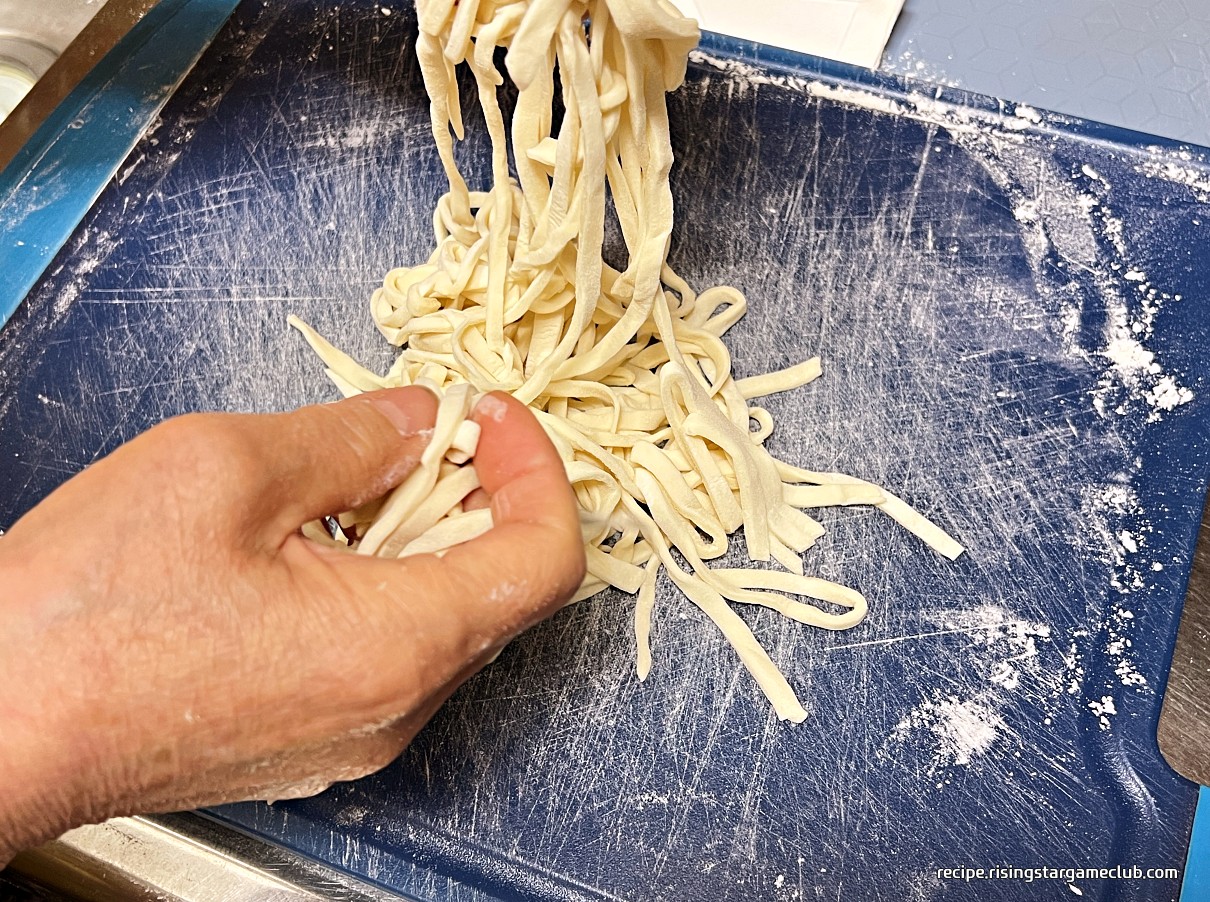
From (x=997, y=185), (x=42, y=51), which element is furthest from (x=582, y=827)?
(x=42, y=51)

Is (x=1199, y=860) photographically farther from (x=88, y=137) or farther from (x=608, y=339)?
(x=88, y=137)

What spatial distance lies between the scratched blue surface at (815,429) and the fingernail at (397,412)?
39 cm

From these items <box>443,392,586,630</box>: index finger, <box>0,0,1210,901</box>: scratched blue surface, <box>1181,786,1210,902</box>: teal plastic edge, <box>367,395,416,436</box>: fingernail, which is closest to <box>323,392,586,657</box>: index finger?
<box>443,392,586,630</box>: index finger

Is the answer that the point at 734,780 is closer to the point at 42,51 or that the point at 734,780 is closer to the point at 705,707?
the point at 705,707

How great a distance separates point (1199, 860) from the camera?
998mm

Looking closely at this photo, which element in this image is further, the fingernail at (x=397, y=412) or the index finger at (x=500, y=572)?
the fingernail at (x=397, y=412)

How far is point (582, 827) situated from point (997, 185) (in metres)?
1.01

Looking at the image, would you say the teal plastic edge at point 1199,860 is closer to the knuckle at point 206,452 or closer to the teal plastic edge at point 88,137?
the knuckle at point 206,452

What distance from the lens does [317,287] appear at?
1315 millimetres

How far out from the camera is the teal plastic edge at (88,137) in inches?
52.9

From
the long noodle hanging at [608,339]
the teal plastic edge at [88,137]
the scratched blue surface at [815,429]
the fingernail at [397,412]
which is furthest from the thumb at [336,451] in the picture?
the teal plastic edge at [88,137]

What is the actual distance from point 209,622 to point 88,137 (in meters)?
1.07

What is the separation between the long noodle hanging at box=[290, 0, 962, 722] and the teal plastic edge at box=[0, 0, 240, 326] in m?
0.41

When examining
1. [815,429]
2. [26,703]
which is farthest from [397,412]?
[815,429]
